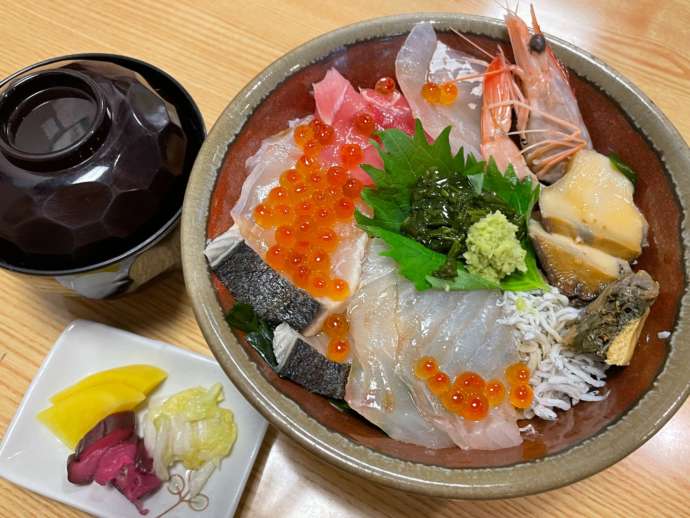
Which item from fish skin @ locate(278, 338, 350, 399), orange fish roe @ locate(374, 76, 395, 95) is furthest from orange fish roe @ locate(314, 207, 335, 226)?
orange fish roe @ locate(374, 76, 395, 95)

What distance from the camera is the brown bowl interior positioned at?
3.85ft

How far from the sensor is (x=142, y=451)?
1493mm

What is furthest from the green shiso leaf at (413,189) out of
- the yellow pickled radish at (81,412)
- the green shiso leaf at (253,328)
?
the yellow pickled radish at (81,412)

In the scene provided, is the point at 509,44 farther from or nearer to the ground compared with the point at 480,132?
farther from the ground

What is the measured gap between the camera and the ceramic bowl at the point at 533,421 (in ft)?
3.58

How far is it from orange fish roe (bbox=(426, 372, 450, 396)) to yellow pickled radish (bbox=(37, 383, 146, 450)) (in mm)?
→ 815

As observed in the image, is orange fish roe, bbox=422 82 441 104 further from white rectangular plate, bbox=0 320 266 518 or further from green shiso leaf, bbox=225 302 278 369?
white rectangular plate, bbox=0 320 266 518

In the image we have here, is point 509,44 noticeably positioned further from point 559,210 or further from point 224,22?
point 224,22

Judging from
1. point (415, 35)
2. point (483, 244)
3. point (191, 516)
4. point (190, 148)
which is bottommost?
point (191, 516)

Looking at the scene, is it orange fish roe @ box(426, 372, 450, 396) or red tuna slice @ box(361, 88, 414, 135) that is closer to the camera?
orange fish roe @ box(426, 372, 450, 396)

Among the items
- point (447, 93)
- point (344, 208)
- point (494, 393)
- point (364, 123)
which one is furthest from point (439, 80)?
point (494, 393)

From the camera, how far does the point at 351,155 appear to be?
150 cm

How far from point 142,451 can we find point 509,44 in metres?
1.49

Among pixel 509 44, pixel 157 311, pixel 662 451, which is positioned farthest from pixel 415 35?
pixel 662 451
